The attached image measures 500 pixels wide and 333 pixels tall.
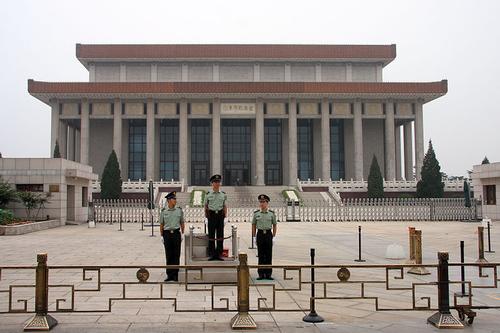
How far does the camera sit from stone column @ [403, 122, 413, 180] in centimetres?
5912

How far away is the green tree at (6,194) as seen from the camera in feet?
77.4

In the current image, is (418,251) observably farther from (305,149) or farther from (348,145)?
(348,145)

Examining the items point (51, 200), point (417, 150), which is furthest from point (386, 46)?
point (51, 200)

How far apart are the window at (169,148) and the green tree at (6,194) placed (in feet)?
115

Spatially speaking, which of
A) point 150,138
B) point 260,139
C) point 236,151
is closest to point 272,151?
point 236,151

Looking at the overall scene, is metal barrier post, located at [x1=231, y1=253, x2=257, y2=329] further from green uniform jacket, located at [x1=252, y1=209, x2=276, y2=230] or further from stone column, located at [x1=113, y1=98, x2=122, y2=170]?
stone column, located at [x1=113, y1=98, x2=122, y2=170]

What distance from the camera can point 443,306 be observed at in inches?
255

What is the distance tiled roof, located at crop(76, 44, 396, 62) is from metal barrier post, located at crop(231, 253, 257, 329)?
56603 mm

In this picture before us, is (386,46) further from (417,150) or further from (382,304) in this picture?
(382,304)

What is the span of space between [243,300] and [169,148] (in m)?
55.4

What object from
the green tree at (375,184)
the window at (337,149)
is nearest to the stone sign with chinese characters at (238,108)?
the window at (337,149)

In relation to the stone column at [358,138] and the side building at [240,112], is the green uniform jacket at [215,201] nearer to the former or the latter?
the side building at [240,112]

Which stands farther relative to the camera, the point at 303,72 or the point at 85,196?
the point at 303,72

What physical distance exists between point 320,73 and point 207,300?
188 ft
